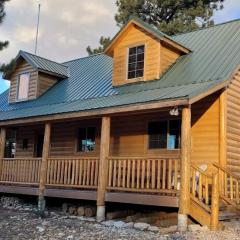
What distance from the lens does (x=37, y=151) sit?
66.7 feet

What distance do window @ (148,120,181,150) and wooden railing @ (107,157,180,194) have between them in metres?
1.74

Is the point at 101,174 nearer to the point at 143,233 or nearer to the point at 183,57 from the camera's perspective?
the point at 143,233

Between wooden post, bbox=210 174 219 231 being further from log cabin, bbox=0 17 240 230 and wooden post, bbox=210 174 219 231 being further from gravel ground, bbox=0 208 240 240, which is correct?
gravel ground, bbox=0 208 240 240

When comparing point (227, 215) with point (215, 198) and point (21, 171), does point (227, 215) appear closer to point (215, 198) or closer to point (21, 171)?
point (215, 198)

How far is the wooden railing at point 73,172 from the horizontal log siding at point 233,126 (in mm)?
4261

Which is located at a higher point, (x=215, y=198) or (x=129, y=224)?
(x=215, y=198)

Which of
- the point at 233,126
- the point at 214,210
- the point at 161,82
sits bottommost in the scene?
the point at 214,210

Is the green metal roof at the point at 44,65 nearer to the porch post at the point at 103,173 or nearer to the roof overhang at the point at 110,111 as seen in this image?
the roof overhang at the point at 110,111

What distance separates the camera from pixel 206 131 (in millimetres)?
14055

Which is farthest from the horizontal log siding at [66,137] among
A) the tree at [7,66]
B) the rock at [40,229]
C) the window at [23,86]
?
the rock at [40,229]

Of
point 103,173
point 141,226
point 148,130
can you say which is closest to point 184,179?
point 141,226

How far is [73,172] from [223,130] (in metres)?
5.03

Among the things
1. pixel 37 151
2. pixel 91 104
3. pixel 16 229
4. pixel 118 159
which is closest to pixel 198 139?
pixel 118 159

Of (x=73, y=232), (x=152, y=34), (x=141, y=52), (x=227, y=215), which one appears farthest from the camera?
(x=141, y=52)
